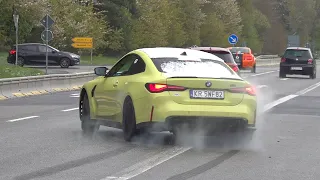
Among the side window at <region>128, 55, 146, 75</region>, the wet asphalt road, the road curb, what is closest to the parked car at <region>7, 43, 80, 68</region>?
the road curb

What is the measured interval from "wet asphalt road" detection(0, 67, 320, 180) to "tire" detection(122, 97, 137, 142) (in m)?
0.15

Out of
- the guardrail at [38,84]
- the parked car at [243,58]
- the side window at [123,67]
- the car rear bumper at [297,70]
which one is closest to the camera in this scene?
the side window at [123,67]

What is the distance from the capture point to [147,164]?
33.8 feet

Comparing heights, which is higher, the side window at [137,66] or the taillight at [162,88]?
the side window at [137,66]

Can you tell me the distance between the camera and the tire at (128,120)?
1235 cm

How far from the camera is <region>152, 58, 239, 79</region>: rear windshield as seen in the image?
40.0ft

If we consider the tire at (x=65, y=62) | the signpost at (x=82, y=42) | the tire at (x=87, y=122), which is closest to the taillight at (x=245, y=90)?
the tire at (x=87, y=122)

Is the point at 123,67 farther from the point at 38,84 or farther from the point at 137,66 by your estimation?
the point at 38,84

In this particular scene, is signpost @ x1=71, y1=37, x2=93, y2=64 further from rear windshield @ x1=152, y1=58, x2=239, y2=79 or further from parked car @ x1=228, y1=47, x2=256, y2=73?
rear windshield @ x1=152, y1=58, x2=239, y2=79

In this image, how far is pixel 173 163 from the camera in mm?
10453

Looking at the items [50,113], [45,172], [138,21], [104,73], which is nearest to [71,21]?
[138,21]

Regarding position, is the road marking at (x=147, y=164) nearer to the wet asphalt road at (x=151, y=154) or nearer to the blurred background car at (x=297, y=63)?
the wet asphalt road at (x=151, y=154)

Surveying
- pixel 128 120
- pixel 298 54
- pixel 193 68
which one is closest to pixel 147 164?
pixel 128 120

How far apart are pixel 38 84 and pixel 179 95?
17.6 m
